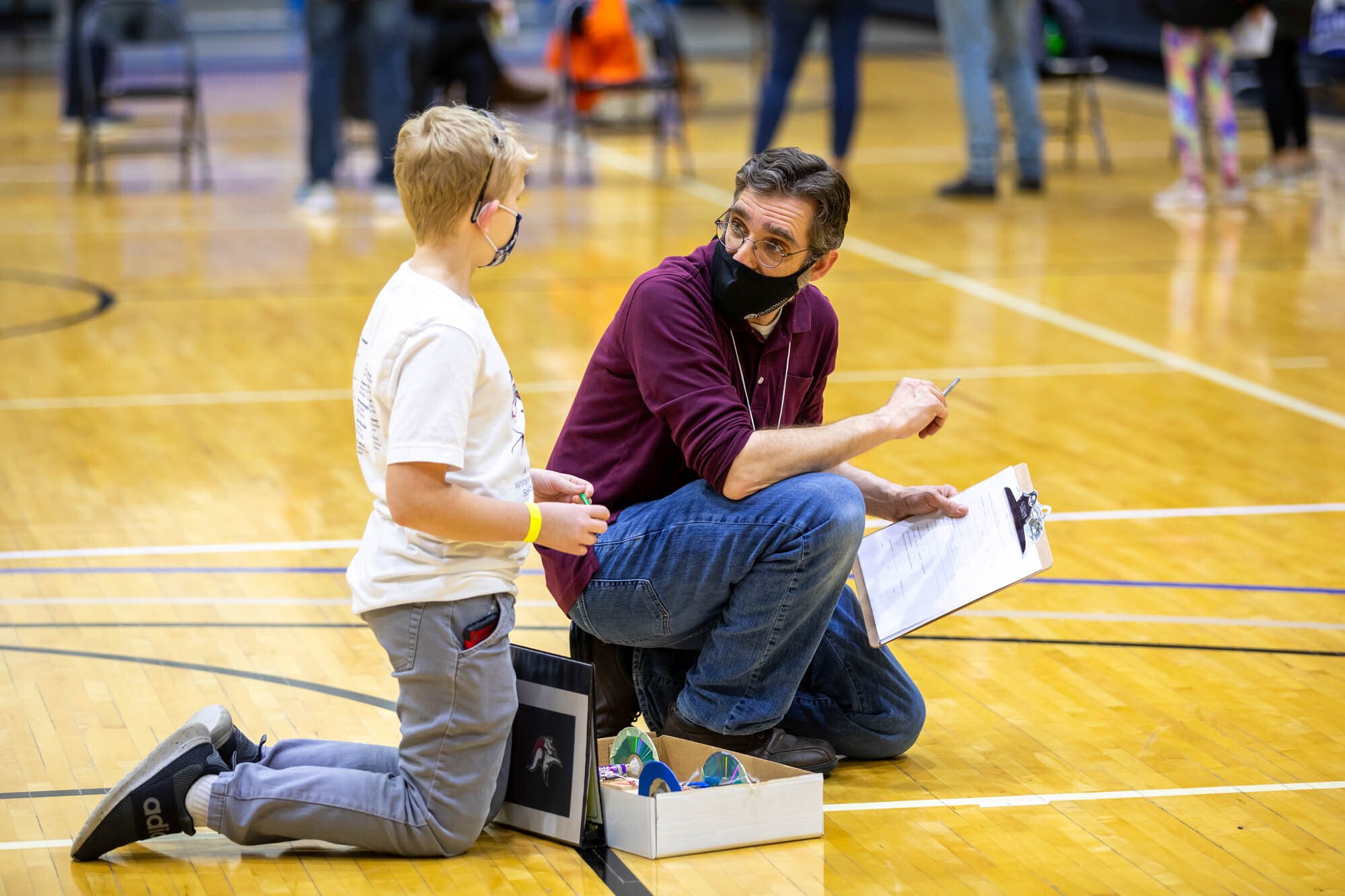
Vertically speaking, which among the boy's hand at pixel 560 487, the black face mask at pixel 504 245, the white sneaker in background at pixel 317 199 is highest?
the black face mask at pixel 504 245

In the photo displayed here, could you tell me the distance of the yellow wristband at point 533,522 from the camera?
2.22 m

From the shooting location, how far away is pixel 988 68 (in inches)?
307

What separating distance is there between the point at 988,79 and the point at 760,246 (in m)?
5.55

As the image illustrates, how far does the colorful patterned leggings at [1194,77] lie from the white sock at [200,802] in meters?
6.21

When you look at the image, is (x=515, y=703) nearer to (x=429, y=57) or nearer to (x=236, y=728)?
(x=236, y=728)

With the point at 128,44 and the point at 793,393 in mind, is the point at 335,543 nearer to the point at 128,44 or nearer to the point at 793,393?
the point at 793,393

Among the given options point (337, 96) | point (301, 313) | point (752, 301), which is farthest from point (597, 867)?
point (337, 96)

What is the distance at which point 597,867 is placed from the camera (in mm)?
2309

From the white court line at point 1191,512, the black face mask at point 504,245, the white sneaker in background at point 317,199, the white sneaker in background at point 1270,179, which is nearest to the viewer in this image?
the black face mask at point 504,245

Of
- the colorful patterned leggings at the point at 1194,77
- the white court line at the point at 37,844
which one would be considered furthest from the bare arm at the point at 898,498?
the colorful patterned leggings at the point at 1194,77

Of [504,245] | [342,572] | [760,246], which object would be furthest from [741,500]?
[342,572]

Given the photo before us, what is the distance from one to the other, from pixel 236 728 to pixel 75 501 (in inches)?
67.2

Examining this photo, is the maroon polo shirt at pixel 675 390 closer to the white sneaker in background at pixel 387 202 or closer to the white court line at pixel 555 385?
the white court line at pixel 555 385

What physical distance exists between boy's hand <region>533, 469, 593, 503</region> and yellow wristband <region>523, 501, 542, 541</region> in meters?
0.18
